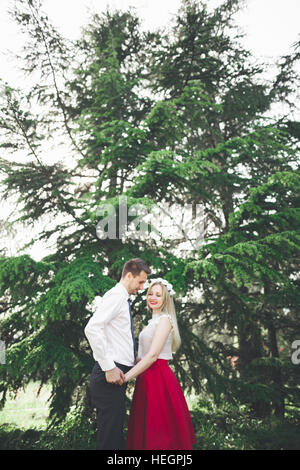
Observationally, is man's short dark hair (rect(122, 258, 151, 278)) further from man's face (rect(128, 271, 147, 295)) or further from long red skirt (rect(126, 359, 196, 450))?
long red skirt (rect(126, 359, 196, 450))

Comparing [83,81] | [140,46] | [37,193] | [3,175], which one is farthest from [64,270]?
[140,46]

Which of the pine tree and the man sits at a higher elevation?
the pine tree

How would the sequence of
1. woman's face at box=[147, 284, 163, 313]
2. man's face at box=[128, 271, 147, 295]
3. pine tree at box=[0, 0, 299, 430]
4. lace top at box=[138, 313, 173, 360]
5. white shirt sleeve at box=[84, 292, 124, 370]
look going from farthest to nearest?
1. pine tree at box=[0, 0, 299, 430]
2. woman's face at box=[147, 284, 163, 313]
3. lace top at box=[138, 313, 173, 360]
4. man's face at box=[128, 271, 147, 295]
5. white shirt sleeve at box=[84, 292, 124, 370]

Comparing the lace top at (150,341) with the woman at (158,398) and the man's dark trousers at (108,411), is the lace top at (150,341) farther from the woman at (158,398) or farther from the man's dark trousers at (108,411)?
the man's dark trousers at (108,411)

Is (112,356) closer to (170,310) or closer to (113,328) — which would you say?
(113,328)

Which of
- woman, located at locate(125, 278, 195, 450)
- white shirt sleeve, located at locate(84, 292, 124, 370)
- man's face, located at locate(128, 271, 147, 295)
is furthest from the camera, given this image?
man's face, located at locate(128, 271, 147, 295)

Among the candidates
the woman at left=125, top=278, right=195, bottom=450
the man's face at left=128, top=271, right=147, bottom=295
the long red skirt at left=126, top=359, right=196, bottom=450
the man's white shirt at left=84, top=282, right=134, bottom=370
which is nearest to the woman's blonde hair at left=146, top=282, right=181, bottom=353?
the woman at left=125, top=278, right=195, bottom=450

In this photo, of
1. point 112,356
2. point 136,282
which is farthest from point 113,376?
point 136,282

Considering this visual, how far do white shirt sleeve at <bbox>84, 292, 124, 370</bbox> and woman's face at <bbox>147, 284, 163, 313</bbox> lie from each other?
58cm

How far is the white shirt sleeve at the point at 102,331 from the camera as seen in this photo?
254 cm

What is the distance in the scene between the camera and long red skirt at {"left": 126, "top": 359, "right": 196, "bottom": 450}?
2.84 m

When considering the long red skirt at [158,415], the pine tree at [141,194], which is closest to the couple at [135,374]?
the long red skirt at [158,415]
